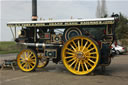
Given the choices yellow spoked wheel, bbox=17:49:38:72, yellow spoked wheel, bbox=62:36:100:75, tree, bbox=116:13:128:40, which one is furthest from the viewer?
tree, bbox=116:13:128:40

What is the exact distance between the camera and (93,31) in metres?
9.10

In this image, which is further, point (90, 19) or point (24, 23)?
point (24, 23)

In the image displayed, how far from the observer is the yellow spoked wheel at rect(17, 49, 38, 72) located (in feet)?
28.2

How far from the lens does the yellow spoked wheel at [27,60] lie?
8595 mm

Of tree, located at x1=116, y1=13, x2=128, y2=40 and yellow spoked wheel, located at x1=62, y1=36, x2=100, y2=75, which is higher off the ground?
tree, located at x1=116, y1=13, x2=128, y2=40

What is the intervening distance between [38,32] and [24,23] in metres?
0.96

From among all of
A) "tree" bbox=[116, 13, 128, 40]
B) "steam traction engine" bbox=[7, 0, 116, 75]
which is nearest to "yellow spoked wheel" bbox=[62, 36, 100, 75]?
"steam traction engine" bbox=[7, 0, 116, 75]

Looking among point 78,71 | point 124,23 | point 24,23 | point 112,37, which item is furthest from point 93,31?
point 124,23

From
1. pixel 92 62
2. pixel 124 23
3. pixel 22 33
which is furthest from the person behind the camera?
pixel 124 23

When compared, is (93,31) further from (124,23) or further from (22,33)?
(124,23)

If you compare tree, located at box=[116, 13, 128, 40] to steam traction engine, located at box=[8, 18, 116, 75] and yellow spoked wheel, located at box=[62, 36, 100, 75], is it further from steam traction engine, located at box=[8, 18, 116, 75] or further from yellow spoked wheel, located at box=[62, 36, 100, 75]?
yellow spoked wheel, located at box=[62, 36, 100, 75]

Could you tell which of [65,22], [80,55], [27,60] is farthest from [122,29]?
[27,60]

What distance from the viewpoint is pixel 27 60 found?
341 inches

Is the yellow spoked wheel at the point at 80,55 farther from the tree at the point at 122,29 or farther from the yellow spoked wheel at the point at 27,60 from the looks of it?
the tree at the point at 122,29
